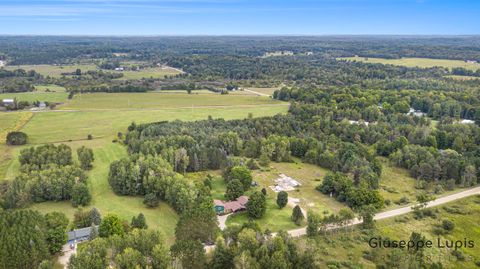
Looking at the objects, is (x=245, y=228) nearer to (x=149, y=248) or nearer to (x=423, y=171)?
(x=149, y=248)

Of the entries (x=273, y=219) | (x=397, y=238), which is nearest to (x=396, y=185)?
(x=397, y=238)

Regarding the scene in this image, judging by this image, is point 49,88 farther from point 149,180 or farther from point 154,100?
point 149,180

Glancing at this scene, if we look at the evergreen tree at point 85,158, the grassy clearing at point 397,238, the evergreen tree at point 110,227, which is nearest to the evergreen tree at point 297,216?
the grassy clearing at point 397,238

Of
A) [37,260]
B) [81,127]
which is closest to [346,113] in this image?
[81,127]

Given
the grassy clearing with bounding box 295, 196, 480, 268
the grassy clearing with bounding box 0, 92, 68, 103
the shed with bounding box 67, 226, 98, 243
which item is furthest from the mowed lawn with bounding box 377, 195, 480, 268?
the grassy clearing with bounding box 0, 92, 68, 103

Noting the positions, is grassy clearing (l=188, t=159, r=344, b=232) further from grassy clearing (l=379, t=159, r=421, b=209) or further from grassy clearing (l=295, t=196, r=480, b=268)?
grassy clearing (l=379, t=159, r=421, b=209)

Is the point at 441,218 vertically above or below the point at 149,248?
below
